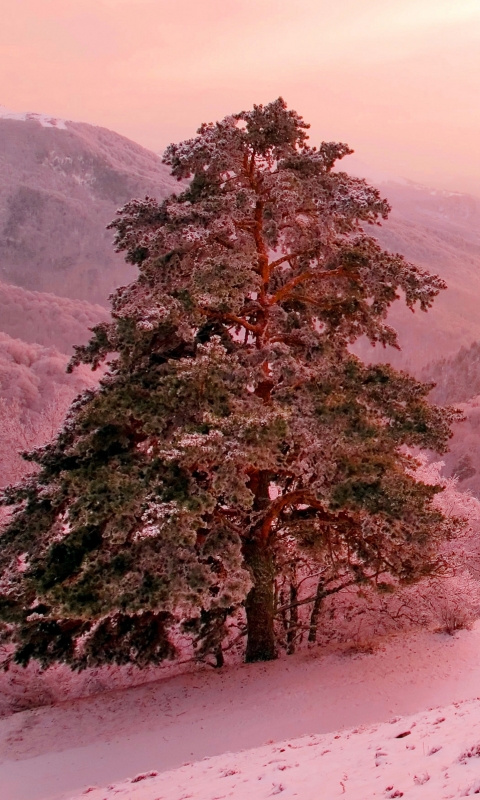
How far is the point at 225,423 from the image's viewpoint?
884 cm

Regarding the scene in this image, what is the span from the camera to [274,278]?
12297 millimetres

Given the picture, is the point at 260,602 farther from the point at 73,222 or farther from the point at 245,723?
the point at 73,222

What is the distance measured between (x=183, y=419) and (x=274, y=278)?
4.09 metres

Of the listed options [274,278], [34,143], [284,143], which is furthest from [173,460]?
[34,143]

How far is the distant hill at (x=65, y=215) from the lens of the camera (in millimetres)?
175250

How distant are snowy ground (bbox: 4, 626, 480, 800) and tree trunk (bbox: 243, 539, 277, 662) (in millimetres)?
376

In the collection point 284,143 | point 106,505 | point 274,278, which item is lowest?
point 106,505

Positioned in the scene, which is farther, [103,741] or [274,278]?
[274,278]

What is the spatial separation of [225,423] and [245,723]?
523 centimetres

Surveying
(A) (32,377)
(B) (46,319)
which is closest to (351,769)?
(A) (32,377)

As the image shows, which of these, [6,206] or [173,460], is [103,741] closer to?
[173,460]

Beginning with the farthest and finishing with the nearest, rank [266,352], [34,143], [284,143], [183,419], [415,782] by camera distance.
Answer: [34,143] → [284,143] → [266,352] → [183,419] → [415,782]

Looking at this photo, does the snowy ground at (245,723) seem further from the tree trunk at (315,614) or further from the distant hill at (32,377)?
the distant hill at (32,377)

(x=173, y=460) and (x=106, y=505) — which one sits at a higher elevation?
(x=173, y=460)
